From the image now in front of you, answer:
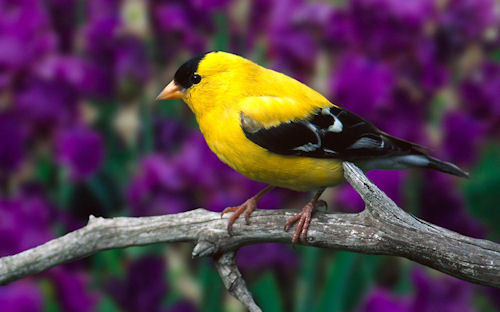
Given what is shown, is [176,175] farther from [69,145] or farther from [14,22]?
[14,22]

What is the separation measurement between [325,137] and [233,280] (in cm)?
22

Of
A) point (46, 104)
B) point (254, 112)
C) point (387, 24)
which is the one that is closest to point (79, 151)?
point (46, 104)

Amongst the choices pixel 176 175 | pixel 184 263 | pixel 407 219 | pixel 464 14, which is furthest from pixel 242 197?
pixel 464 14

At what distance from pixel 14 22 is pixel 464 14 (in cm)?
78

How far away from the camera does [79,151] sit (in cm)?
127

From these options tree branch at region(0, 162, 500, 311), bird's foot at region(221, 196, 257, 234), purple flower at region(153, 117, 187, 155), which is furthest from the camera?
purple flower at region(153, 117, 187, 155)

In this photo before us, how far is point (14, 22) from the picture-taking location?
1242 mm

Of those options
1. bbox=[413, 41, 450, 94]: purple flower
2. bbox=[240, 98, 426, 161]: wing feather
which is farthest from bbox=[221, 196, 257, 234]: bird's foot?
bbox=[413, 41, 450, 94]: purple flower

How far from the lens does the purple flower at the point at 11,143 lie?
4.02ft

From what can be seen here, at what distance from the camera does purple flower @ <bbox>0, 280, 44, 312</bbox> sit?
1.13 meters

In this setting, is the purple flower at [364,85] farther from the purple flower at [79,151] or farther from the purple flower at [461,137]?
the purple flower at [79,151]

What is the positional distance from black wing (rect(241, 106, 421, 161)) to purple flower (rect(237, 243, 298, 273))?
0.28 m

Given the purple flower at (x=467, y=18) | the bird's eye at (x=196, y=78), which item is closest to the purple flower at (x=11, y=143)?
the bird's eye at (x=196, y=78)

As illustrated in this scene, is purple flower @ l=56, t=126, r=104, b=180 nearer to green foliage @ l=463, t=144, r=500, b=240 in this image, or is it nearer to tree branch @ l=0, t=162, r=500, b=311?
tree branch @ l=0, t=162, r=500, b=311
